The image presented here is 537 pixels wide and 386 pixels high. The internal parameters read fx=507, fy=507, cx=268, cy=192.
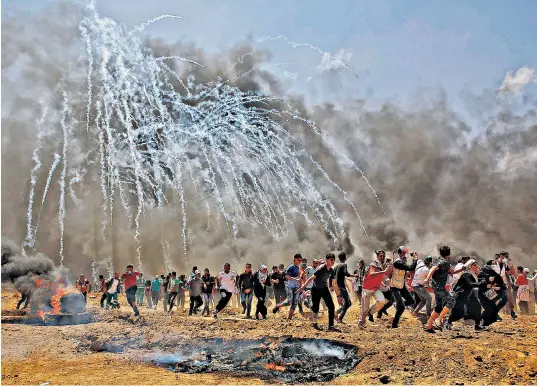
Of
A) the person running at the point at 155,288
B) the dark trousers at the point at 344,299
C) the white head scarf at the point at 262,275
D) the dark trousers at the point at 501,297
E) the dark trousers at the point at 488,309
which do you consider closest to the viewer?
the dark trousers at the point at 488,309

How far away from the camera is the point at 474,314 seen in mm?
11711

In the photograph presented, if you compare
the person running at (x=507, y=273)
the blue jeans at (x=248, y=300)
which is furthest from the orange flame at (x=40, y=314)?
the person running at (x=507, y=273)

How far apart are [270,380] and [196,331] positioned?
4.26m

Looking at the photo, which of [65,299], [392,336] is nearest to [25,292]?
[65,299]

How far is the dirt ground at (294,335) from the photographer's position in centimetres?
902

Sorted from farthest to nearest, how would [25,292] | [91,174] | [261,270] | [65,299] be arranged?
1. [91,174]
2. [25,292]
3. [65,299]
4. [261,270]

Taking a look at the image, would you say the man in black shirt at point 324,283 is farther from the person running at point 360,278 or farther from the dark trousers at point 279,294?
the dark trousers at point 279,294

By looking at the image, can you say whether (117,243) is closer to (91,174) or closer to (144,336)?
(91,174)

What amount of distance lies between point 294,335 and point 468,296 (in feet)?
13.3

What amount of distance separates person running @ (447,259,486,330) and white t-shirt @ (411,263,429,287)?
3.48ft

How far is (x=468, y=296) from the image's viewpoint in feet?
36.8

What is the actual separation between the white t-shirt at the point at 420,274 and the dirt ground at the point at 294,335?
3.71ft

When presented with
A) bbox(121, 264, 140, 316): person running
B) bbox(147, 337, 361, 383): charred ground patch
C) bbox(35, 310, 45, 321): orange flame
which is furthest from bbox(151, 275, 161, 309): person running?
bbox(147, 337, 361, 383): charred ground patch

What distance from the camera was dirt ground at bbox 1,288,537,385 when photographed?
9.02 m
